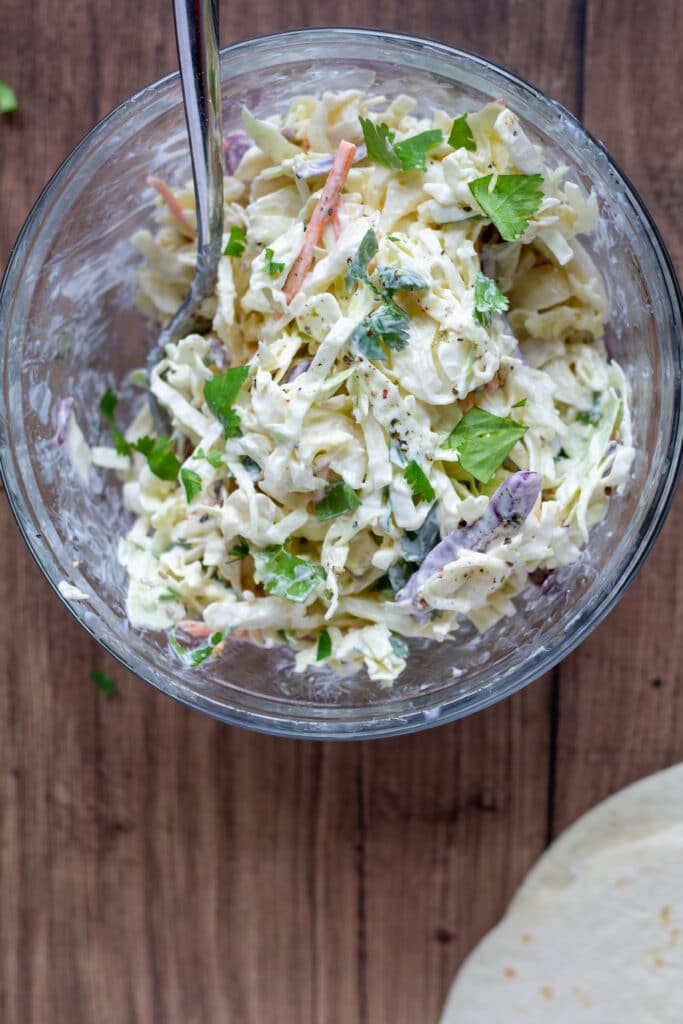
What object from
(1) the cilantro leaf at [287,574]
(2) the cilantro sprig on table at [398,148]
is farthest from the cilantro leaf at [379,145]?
(1) the cilantro leaf at [287,574]

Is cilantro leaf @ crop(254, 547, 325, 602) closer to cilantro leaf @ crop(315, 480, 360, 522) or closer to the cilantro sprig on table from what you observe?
cilantro leaf @ crop(315, 480, 360, 522)

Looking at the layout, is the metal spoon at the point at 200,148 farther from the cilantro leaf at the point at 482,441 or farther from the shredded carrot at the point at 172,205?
the cilantro leaf at the point at 482,441

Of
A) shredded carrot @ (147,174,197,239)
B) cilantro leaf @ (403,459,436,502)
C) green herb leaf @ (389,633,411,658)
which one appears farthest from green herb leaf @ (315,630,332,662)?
shredded carrot @ (147,174,197,239)

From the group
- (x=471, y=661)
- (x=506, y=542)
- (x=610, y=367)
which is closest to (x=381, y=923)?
(x=471, y=661)

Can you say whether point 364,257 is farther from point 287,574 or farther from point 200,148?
point 287,574

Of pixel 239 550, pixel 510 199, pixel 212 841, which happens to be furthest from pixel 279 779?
pixel 510 199
